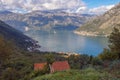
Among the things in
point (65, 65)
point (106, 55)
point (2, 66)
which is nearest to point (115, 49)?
point (106, 55)

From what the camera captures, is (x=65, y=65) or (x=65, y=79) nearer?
(x=65, y=79)

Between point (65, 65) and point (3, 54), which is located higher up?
point (3, 54)

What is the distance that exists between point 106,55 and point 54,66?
2410 cm

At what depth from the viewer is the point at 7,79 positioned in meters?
46.7

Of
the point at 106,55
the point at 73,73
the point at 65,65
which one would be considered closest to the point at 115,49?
the point at 106,55

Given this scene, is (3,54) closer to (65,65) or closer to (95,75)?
(65,65)

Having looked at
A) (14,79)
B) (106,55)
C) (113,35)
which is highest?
(113,35)

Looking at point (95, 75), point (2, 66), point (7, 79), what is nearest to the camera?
point (95, 75)

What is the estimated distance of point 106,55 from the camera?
62.1m

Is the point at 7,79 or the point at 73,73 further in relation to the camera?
the point at 7,79

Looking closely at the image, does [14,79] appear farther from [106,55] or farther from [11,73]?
[106,55]

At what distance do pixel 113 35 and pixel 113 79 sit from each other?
47.2 m

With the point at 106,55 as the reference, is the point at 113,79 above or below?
below

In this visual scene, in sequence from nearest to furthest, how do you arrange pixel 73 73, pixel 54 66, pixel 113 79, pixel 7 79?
pixel 113 79 < pixel 73 73 < pixel 54 66 < pixel 7 79
